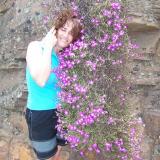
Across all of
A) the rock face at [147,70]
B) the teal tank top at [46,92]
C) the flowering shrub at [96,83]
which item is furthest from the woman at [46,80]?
the rock face at [147,70]

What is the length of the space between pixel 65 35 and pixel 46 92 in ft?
2.08

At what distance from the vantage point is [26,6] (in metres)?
5.88

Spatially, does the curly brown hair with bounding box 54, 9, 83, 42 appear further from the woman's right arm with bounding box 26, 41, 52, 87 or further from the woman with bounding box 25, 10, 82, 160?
the woman's right arm with bounding box 26, 41, 52, 87

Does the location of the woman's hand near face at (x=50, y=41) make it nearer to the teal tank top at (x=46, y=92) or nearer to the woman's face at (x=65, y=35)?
the woman's face at (x=65, y=35)

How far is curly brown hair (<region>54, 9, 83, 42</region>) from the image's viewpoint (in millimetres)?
4406

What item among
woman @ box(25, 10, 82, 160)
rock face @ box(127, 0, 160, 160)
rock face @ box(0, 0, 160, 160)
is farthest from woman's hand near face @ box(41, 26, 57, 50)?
rock face @ box(127, 0, 160, 160)

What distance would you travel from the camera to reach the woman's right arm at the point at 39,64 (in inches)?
165

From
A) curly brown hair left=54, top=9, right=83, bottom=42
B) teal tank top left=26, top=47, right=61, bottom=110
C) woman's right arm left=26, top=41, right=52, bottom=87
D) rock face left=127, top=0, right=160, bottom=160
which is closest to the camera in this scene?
woman's right arm left=26, top=41, right=52, bottom=87

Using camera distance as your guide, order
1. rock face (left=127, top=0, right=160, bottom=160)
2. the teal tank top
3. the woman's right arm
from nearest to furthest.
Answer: the woman's right arm → the teal tank top → rock face (left=127, top=0, right=160, bottom=160)

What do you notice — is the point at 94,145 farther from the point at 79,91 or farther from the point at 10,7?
the point at 10,7

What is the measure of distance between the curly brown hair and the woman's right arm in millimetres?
304

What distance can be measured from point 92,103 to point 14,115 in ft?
6.80

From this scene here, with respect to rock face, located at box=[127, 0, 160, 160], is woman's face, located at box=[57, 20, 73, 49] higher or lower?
higher

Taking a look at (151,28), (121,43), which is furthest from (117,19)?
(151,28)
